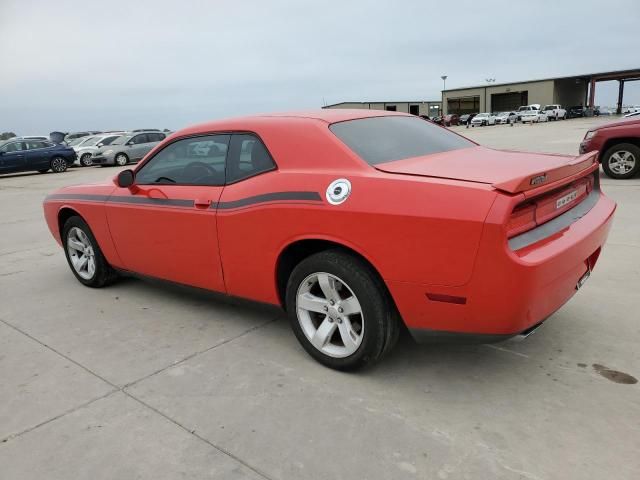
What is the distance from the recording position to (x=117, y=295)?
4.69 m

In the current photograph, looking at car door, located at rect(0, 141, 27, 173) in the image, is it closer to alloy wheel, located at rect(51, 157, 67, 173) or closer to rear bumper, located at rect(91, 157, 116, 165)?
alloy wheel, located at rect(51, 157, 67, 173)

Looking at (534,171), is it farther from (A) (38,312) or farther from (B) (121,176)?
(A) (38,312)

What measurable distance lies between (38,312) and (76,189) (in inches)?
46.5

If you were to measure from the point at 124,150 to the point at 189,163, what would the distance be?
20.7 meters

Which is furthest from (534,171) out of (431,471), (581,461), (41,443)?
(41,443)

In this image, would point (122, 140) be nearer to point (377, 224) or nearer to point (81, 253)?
point (81, 253)

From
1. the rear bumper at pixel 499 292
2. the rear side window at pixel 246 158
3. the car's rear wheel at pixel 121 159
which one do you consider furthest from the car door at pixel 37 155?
the rear bumper at pixel 499 292

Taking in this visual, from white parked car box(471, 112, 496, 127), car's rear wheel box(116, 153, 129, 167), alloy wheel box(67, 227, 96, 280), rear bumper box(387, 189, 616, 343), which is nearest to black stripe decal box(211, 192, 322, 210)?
rear bumper box(387, 189, 616, 343)

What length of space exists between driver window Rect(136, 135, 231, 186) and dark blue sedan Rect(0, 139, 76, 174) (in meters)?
19.7

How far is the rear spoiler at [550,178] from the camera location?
94.3 inches

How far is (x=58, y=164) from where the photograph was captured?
2150 centimetres

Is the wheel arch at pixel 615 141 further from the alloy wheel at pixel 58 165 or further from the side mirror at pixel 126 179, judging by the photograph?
the alloy wheel at pixel 58 165

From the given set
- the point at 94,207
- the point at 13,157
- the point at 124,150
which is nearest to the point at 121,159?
the point at 124,150

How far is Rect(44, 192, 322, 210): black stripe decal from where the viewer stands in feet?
9.73
